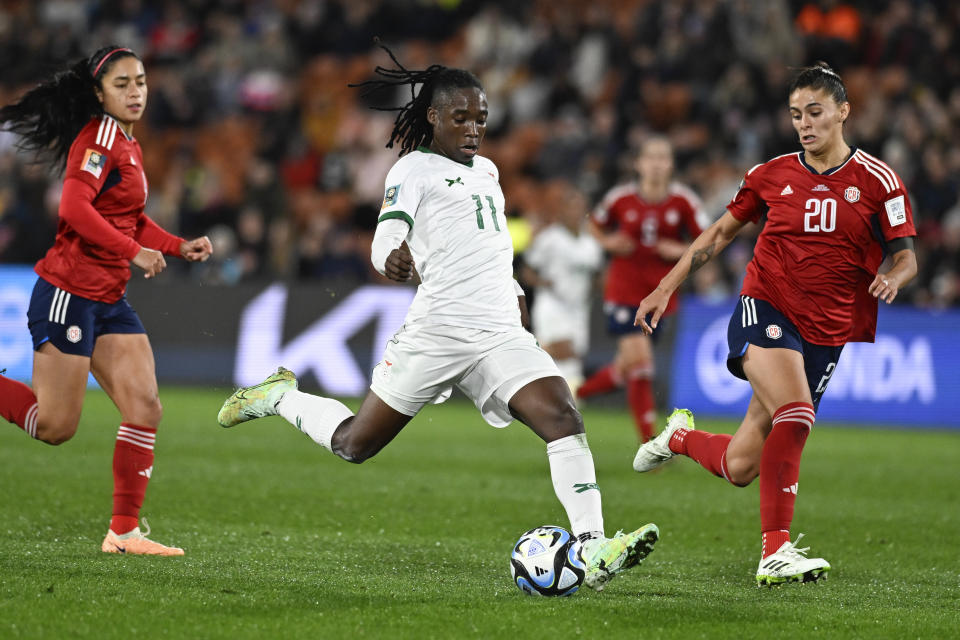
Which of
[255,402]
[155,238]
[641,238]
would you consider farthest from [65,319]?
[641,238]

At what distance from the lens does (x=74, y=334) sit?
610 cm

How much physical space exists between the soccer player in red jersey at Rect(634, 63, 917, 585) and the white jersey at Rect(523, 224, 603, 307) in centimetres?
863

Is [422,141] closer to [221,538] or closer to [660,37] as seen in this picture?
[221,538]

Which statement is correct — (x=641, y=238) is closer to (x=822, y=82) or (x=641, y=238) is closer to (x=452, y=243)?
(x=822, y=82)

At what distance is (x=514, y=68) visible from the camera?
1936 centimetres

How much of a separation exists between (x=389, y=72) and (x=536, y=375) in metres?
1.77

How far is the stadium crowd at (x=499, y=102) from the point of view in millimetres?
16703

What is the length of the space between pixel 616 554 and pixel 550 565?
0.30 m

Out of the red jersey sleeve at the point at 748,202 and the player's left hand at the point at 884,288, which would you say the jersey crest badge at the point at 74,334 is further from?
the player's left hand at the point at 884,288

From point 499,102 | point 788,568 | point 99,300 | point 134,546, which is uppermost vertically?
point 499,102

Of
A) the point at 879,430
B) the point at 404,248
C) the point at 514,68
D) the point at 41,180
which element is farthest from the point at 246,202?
the point at 404,248

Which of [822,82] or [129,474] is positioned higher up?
[822,82]

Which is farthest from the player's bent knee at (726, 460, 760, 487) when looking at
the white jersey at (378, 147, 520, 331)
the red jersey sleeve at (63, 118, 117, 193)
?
the red jersey sleeve at (63, 118, 117, 193)

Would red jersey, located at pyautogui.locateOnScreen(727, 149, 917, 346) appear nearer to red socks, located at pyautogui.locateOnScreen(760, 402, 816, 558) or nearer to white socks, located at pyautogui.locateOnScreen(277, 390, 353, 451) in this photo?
red socks, located at pyautogui.locateOnScreen(760, 402, 816, 558)
